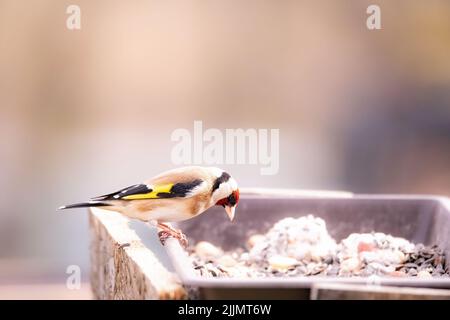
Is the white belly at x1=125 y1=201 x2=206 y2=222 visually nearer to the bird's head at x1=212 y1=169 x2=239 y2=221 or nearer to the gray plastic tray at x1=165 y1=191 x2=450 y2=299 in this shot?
the bird's head at x1=212 y1=169 x2=239 y2=221

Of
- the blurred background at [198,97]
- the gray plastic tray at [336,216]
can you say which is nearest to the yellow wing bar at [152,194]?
the gray plastic tray at [336,216]

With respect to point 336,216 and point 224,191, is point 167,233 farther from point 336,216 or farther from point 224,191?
point 336,216

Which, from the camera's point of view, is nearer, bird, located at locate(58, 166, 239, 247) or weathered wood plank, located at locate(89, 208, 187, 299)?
weathered wood plank, located at locate(89, 208, 187, 299)

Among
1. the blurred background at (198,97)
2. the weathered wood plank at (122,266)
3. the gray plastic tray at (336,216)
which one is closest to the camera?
the weathered wood plank at (122,266)

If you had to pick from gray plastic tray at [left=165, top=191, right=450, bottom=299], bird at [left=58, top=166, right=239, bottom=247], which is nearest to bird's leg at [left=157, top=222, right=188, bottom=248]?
bird at [left=58, top=166, right=239, bottom=247]

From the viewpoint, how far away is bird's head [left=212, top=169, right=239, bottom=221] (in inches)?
51.7

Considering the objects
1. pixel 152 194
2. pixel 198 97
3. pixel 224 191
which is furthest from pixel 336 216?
pixel 198 97

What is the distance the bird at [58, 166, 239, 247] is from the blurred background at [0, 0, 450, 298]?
618 mm

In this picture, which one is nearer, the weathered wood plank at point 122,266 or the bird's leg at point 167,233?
the weathered wood plank at point 122,266

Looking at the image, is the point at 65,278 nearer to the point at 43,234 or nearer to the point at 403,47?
the point at 43,234

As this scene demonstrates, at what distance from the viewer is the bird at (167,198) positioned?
4.18ft

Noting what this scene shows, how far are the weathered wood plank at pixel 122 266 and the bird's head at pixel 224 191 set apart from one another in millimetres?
131

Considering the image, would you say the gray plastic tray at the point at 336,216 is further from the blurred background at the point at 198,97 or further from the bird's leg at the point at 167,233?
the blurred background at the point at 198,97

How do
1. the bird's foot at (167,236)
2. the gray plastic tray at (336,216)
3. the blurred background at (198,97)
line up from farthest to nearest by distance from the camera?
the blurred background at (198,97) → the gray plastic tray at (336,216) → the bird's foot at (167,236)
